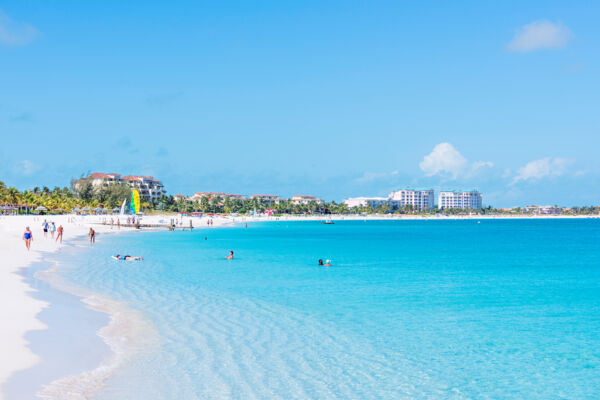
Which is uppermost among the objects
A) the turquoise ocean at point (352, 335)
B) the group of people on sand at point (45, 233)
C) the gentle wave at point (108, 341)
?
the group of people on sand at point (45, 233)

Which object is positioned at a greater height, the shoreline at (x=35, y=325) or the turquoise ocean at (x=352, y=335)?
the shoreline at (x=35, y=325)

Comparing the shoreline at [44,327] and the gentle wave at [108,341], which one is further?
the shoreline at [44,327]

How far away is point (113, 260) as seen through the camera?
32.8 m

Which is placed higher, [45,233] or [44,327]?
[45,233]

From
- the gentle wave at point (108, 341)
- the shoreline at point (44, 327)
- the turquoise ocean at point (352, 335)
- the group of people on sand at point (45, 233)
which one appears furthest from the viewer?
the group of people on sand at point (45, 233)

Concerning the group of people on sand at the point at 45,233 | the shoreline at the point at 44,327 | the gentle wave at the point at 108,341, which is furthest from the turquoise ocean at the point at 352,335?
the group of people on sand at the point at 45,233

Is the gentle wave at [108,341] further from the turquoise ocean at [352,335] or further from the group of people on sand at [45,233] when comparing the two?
the group of people on sand at [45,233]

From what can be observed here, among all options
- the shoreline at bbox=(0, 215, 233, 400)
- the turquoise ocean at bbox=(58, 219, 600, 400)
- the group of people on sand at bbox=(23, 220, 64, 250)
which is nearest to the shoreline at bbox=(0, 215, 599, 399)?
the shoreline at bbox=(0, 215, 233, 400)

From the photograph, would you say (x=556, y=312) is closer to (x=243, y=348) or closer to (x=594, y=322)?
(x=594, y=322)

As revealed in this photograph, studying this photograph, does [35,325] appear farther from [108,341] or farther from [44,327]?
[108,341]

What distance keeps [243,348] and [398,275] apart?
1902 cm

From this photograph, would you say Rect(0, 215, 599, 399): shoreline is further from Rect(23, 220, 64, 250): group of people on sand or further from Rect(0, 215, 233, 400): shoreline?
Rect(23, 220, 64, 250): group of people on sand

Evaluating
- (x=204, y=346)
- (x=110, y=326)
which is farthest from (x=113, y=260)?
(x=204, y=346)

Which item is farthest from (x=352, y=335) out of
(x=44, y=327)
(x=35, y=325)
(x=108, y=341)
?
(x=35, y=325)
